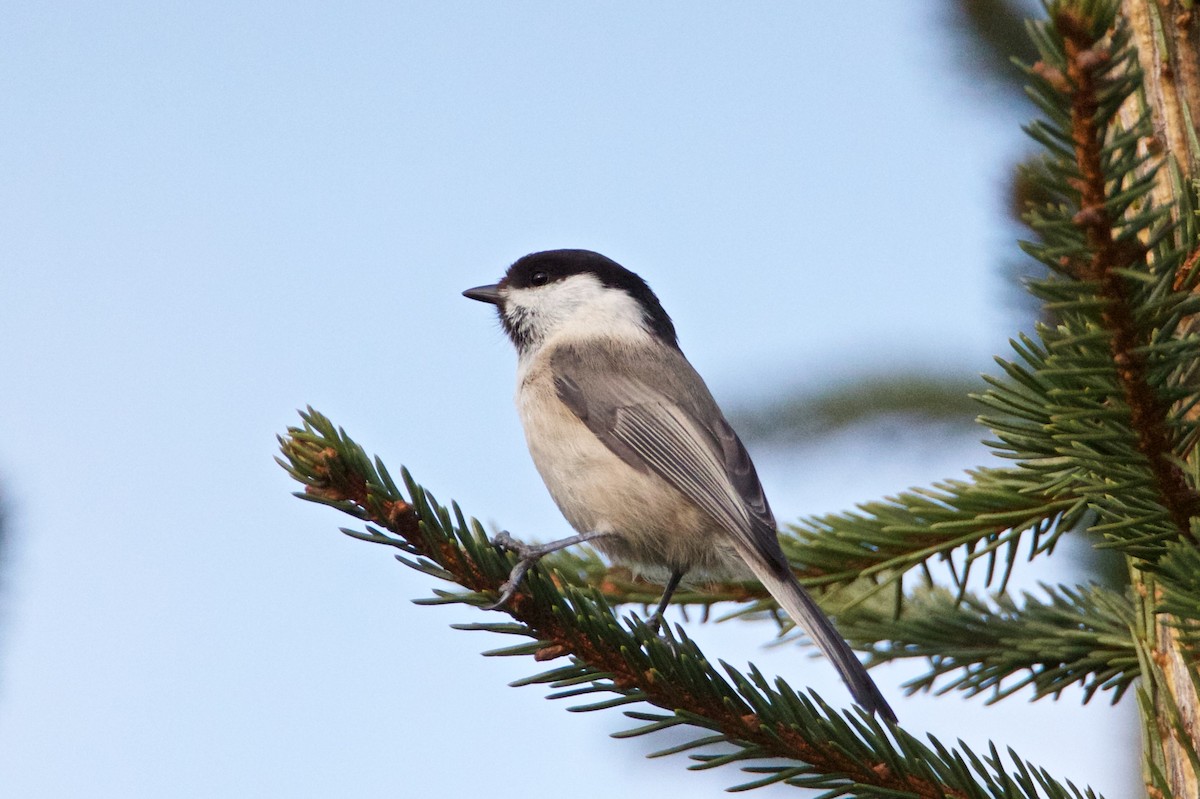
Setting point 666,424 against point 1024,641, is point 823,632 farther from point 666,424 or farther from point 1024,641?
point 666,424

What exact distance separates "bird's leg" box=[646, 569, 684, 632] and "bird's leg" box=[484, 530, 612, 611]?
19 cm

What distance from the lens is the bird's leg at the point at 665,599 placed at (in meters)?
1.73

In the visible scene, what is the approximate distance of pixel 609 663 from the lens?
1.27 metres

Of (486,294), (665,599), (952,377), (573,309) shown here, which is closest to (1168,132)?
(952,377)

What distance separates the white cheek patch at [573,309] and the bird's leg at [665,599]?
0.78 meters

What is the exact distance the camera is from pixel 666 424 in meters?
2.35

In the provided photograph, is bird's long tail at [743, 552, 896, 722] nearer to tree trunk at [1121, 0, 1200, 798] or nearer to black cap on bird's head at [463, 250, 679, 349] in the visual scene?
tree trunk at [1121, 0, 1200, 798]

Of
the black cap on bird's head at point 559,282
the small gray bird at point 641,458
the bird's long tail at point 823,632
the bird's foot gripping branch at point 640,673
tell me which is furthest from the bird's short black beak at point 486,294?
the bird's foot gripping branch at point 640,673

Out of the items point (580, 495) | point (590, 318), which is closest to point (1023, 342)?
point (580, 495)

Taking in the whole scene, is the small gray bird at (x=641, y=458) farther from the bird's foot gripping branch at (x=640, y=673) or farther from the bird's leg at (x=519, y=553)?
the bird's foot gripping branch at (x=640, y=673)

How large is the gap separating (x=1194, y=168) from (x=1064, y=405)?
2.02 feet

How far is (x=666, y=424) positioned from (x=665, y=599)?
0.55 m

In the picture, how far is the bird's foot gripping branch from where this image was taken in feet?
3.65

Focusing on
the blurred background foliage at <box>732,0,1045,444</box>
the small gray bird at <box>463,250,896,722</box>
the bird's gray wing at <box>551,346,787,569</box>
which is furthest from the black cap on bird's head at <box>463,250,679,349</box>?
the blurred background foliage at <box>732,0,1045,444</box>
